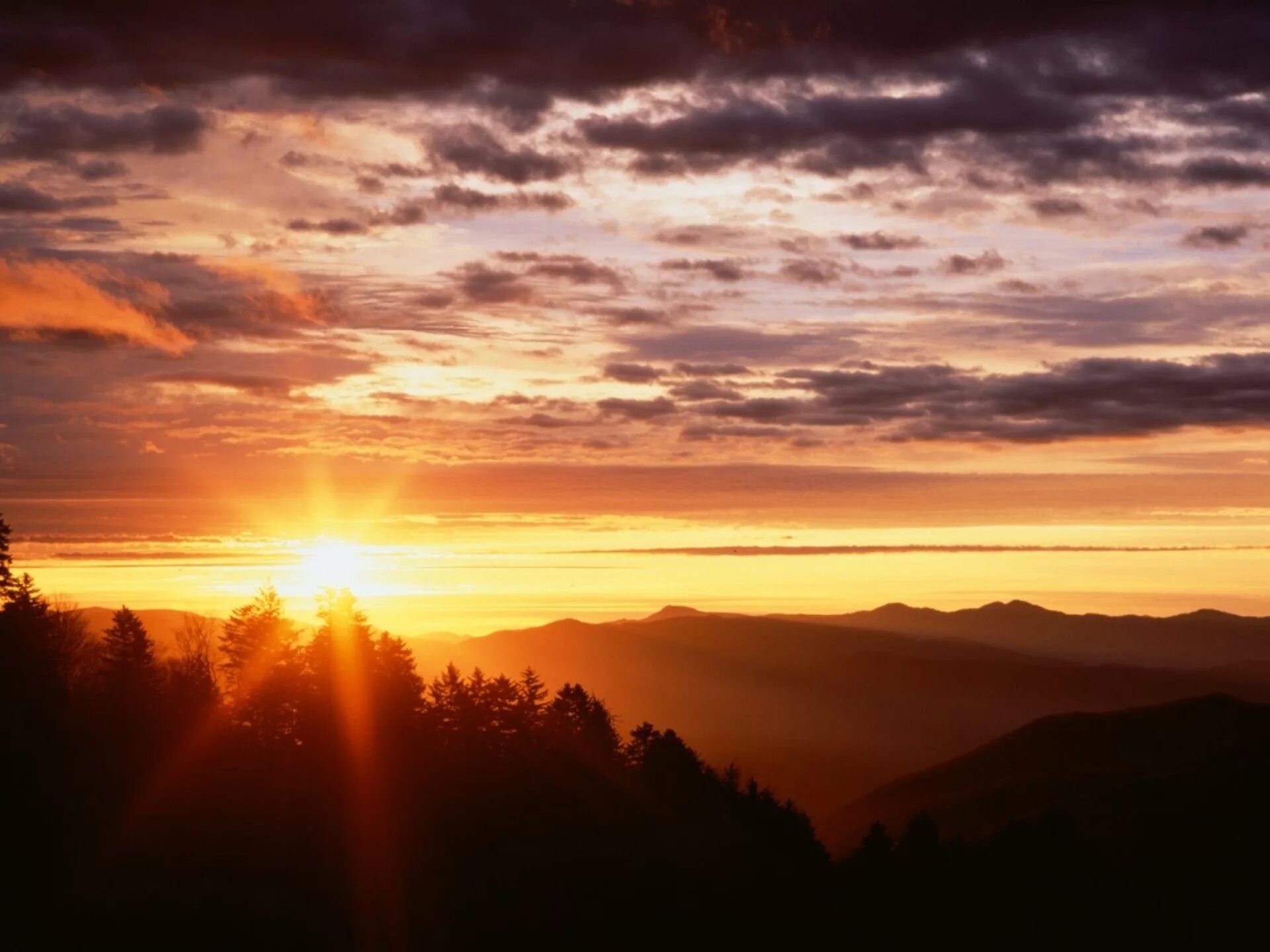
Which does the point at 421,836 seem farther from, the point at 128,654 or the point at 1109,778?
the point at 1109,778

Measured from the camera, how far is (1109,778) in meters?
146

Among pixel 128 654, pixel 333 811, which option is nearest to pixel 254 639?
pixel 128 654

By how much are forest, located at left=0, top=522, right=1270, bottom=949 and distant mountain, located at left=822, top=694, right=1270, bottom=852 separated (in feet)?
8.16

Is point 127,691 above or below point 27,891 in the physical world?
above

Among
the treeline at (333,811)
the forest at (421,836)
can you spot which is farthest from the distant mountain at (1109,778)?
the treeline at (333,811)

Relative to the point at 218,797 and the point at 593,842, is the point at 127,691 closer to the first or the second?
the point at 218,797

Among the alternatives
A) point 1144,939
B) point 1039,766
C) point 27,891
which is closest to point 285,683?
point 27,891

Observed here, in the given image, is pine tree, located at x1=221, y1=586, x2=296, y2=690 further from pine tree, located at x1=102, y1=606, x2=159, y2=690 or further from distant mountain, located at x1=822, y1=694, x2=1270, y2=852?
distant mountain, located at x1=822, y1=694, x2=1270, y2=852

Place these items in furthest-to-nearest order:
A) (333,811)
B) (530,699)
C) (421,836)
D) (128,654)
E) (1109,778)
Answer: (1109,778) < (530,699) < (128,654) < (421,836) < (333,811)

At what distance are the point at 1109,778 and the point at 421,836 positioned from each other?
107 meters

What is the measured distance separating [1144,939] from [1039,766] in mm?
96983

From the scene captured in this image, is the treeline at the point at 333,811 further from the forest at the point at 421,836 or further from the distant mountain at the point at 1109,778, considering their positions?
the distant mountain at the point at 1109,778

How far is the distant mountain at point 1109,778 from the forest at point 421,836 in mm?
2487

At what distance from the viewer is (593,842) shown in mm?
70375
